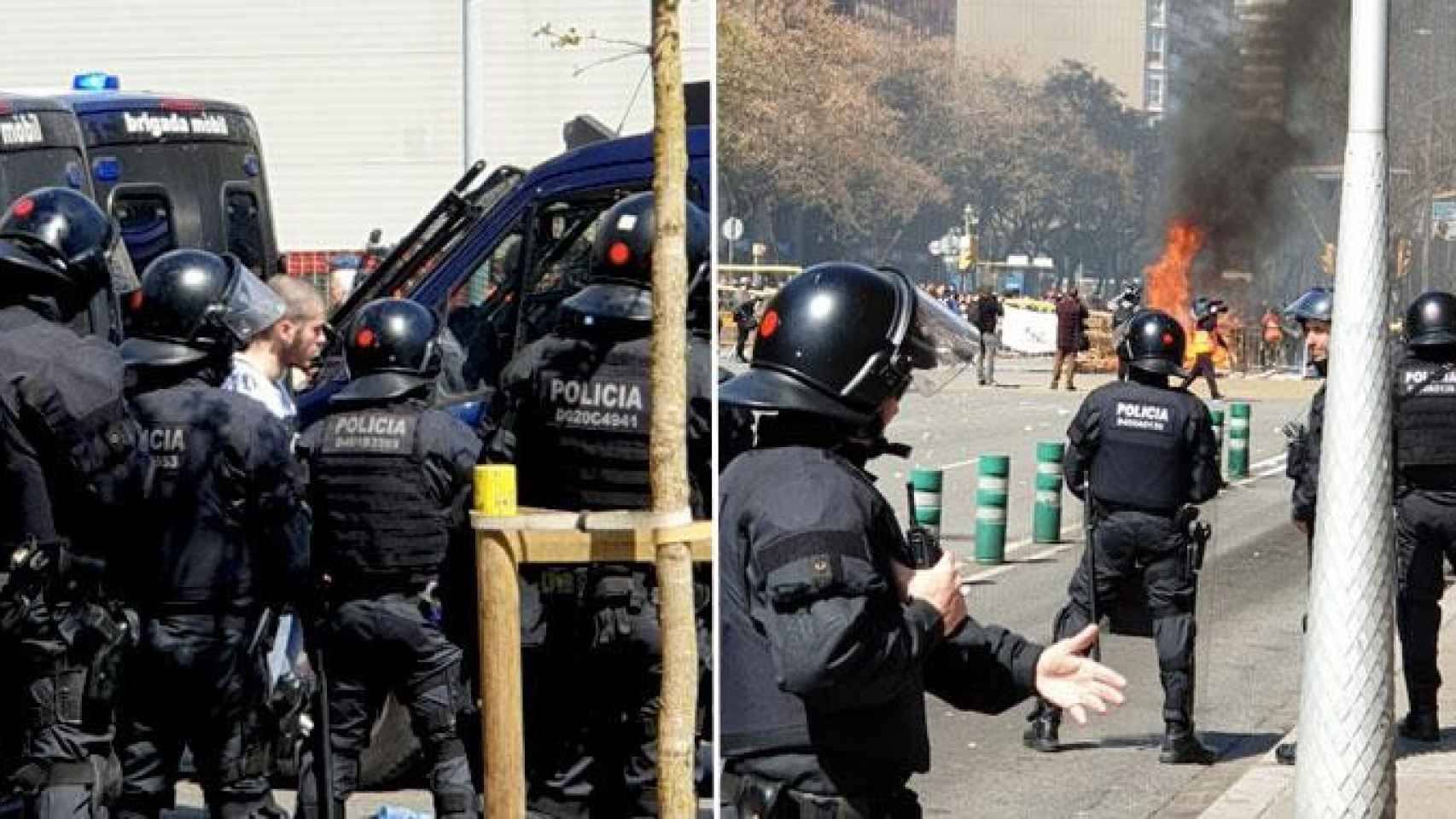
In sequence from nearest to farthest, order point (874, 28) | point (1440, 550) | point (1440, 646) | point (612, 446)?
point (874, 28) < point (612, 446) < point (1440, 550) < point (1440, 646)

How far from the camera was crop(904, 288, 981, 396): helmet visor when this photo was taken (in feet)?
15.2

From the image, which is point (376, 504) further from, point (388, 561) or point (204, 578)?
point (204, 578)

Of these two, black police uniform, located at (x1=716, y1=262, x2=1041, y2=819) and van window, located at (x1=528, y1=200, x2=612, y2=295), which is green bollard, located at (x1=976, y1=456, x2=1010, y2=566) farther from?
van window, located at (x1=528, y1=200, x2=612, y2=295)

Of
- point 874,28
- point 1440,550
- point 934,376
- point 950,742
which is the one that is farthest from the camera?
point 1440,550

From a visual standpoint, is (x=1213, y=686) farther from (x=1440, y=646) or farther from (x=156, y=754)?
(x=156, y=754)

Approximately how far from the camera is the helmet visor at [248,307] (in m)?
7.88

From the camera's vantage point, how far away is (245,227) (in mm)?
15086

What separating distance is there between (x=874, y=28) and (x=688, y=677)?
57.0 inches

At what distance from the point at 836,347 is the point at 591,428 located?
10.8 ft

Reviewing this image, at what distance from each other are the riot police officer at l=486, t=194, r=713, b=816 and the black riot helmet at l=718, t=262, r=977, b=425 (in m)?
3.00

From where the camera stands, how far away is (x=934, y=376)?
496 cm

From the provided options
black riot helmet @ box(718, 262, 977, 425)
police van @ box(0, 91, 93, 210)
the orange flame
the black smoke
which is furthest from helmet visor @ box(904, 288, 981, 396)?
police van @ box(0, 91, 93, 210)

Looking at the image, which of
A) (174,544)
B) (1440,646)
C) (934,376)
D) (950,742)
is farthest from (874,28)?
(1440,646)

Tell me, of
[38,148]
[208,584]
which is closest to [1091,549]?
[208,584]
